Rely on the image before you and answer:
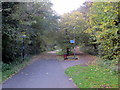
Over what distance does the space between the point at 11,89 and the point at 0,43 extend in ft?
18.2

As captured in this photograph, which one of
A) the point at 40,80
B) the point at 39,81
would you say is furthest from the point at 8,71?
the point at 39,81

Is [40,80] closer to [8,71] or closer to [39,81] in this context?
[39,81]

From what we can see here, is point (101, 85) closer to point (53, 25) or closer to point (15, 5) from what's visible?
point (15, 5)

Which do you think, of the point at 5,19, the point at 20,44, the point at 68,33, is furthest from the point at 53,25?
the point at 5,19

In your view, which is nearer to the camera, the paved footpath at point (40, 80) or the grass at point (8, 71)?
the paved footpath at point (40, 80)

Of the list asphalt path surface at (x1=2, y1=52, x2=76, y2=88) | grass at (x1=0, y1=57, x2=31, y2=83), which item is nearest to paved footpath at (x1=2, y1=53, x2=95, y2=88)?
asphalt path surface at (x1=2, y1=52, x2=76, y2=88)

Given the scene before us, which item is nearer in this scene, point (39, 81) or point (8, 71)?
point (39, 81)

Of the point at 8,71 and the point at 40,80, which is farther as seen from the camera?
the point at 8,71

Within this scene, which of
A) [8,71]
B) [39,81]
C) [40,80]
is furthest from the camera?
[8,71]

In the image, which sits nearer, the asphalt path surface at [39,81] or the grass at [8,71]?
the asphalt path surface at [39,81]

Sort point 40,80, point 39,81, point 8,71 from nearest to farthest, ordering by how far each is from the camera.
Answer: point 39,81
point 40,80
point 8,71

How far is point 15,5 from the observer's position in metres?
11.4

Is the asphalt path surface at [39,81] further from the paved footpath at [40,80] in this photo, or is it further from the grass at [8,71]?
the grass at [8,71]

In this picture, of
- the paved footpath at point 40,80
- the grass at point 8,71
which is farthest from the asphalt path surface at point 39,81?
the grass at point 8,71
